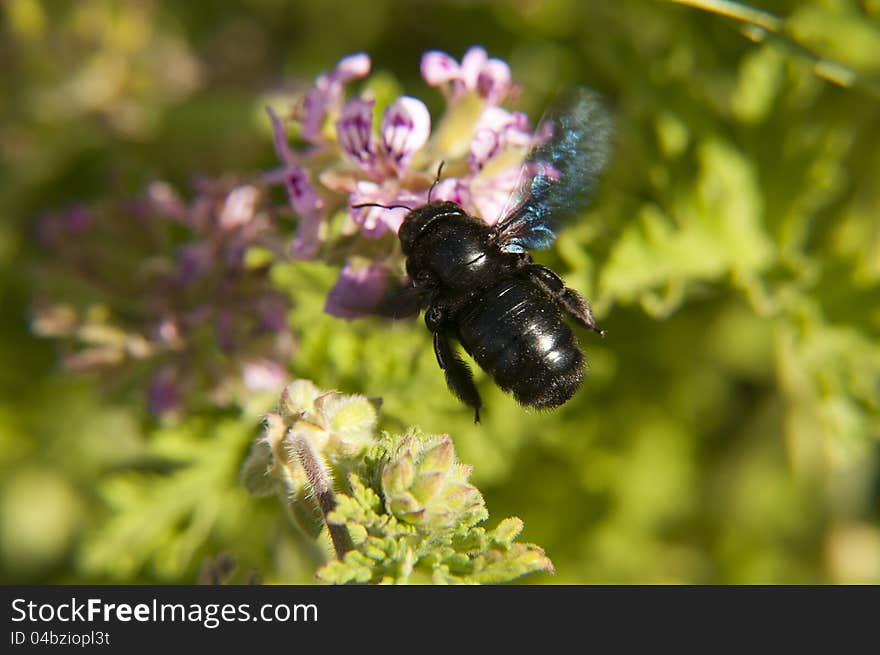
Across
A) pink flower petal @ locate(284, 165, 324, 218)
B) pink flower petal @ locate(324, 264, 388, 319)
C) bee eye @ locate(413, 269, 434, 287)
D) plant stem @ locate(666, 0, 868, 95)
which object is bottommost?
bee eye @ locate(413, 269, 434, 287)

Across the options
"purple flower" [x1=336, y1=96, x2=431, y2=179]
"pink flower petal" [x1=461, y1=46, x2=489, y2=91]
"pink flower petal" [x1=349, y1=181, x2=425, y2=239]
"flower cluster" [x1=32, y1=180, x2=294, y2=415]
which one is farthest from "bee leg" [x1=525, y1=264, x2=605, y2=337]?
"flower cluster" [x1=32, y1=180, x2=294, y2=415]

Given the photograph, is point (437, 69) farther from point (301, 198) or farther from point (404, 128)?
point (301, 198)

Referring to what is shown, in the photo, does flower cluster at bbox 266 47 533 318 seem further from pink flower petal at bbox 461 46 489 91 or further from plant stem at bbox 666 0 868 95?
plant stem at bbox 666 0 868 95

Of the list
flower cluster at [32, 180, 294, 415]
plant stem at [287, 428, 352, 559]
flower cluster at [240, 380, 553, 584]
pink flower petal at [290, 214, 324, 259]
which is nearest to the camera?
flower cluster at [240, 380, 553, 584]

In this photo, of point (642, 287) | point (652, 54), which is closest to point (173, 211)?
point (642, 287)

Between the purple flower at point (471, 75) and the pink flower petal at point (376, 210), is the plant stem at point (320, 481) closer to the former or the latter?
the pink flower petal at point (376, 210)

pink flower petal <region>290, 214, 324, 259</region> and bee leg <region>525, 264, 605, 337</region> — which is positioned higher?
pink flower petal <region>290, 214, 324, 259</region>


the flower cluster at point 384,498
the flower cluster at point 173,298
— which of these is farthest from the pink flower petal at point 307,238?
the flower cluster at point 384,498
